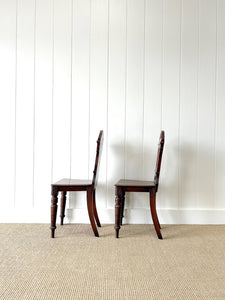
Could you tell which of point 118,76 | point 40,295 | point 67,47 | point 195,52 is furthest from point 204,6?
point 40,295

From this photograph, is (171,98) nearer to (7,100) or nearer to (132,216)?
(132,216)

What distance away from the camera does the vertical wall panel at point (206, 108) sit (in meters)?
3.43

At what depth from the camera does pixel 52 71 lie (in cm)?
341

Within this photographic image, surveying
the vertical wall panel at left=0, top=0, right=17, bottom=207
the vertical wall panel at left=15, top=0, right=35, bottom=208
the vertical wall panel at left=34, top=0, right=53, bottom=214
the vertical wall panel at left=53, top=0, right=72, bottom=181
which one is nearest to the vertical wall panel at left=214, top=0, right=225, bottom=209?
the vertical wall panel at left=53, top=0, right=72, bottom=181

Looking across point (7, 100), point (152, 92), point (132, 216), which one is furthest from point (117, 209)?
point (7, 100)

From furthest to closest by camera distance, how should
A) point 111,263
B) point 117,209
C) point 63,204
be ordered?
1. point 63,204
2. point 117,209
3. point 111,263

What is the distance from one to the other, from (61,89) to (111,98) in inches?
19.0

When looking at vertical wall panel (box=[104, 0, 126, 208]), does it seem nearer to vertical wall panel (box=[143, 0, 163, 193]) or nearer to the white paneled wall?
the white paneled wall

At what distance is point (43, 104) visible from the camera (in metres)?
3.42

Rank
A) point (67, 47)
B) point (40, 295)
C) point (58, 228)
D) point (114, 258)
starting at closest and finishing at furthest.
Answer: point (40, 295) < point (114, 258) < point (58, 228) < point (67, 47)

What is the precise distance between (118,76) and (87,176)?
997mm

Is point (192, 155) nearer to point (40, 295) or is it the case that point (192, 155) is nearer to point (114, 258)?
point (114, 258)

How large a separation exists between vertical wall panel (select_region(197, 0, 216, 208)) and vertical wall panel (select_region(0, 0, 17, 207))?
178 cm

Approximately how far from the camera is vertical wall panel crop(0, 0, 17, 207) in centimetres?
340
